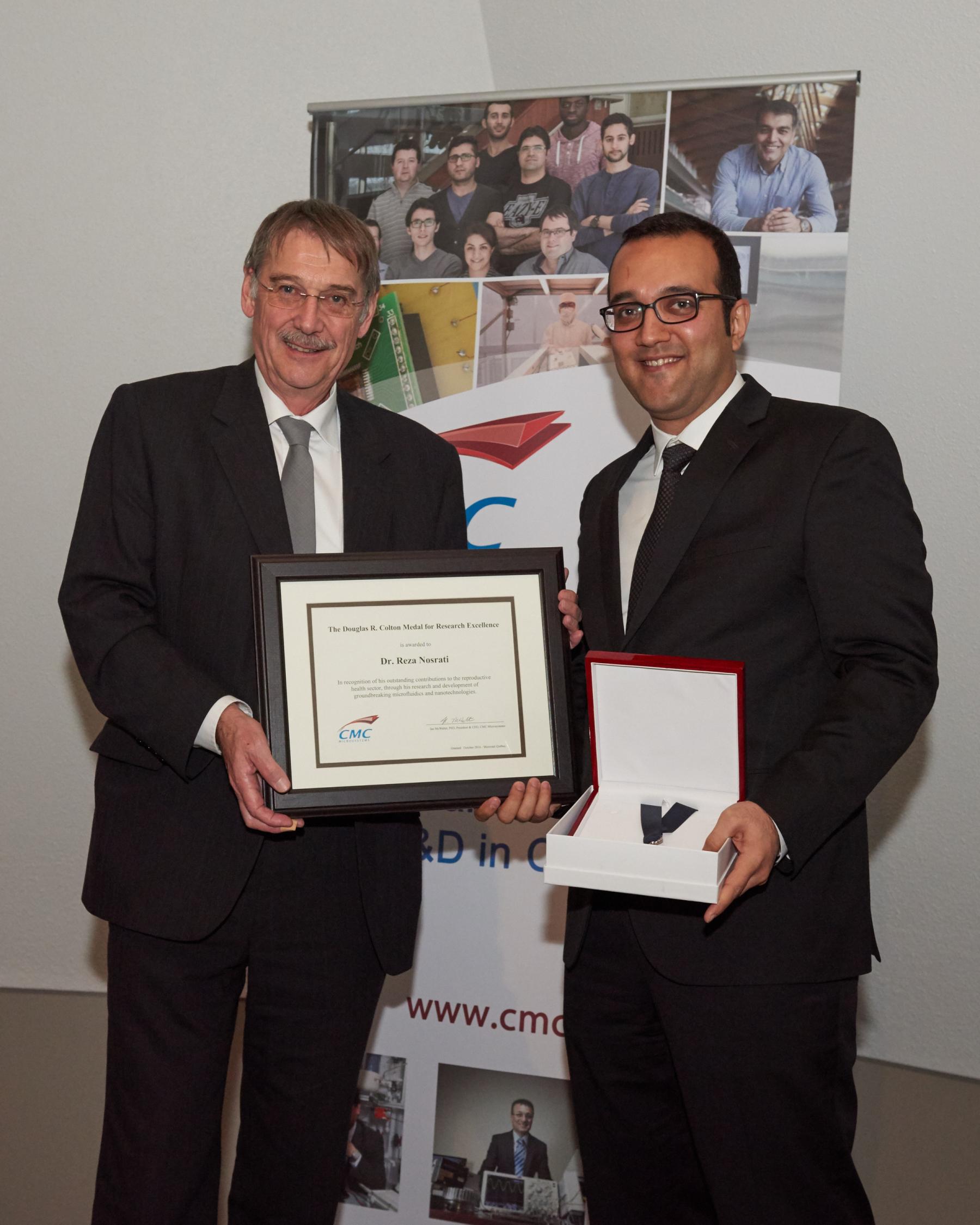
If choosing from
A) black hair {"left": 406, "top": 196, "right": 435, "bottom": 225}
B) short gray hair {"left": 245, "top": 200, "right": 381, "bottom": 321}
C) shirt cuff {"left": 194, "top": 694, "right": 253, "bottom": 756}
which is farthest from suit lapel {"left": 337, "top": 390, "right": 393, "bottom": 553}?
black hair {"left": 406, "top": 196, "right": 435, "bottom": 225}

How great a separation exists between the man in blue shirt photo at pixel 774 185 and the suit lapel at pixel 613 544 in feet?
2.58

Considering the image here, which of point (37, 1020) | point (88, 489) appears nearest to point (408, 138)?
point (88, 489)

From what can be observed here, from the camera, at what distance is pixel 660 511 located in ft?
7.21

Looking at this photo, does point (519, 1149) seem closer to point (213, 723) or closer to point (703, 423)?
point (213, 723)

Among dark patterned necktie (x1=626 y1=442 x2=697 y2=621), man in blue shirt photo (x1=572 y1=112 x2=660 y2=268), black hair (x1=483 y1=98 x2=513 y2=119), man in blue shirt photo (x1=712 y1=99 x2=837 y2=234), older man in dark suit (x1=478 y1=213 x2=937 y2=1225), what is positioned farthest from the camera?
black hair (x1=483 y1=98 x2=513 y2=119)

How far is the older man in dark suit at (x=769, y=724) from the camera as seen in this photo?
196 cm

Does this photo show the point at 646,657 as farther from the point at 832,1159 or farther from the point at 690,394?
the point at 832,1159

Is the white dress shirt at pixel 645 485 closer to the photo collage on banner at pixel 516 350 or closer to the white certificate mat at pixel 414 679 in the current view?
the white certificate mat at pixel 414 679

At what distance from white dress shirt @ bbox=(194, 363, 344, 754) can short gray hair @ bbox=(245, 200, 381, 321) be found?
236 mm

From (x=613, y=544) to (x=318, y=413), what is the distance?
0.68 m

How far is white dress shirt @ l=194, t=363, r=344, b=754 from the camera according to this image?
2.32 metres

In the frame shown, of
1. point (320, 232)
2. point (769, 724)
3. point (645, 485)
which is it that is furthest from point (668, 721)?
point (320, 232)

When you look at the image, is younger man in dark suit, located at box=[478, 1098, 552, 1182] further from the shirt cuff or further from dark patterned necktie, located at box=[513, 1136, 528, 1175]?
the shirt cuff

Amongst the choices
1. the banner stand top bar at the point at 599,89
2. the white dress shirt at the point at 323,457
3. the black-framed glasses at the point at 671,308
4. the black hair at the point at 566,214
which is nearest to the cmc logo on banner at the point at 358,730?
the white dress shirt at the point at 323,457
